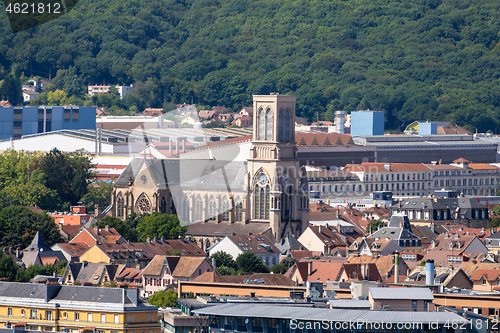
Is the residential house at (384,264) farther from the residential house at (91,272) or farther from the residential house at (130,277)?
the residential house at (91,272)

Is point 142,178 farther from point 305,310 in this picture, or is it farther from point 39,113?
point 39,113

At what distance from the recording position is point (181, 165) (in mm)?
98875

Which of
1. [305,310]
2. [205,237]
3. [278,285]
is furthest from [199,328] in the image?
[205,237]

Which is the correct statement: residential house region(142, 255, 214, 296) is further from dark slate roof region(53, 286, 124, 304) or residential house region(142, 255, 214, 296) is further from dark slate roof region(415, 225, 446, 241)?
dark slate roof region(415, 225, 446, 241)

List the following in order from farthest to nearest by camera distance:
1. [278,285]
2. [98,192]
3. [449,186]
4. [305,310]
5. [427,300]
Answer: [449,186], [98,192], [278,285], [427,300], [305,310]

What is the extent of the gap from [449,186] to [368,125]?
146 feet

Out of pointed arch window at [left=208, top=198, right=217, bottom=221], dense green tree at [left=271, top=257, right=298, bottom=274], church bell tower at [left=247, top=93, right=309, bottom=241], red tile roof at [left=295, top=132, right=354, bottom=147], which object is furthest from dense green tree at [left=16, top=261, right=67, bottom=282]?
red tile roof at [left=295, top=132, right=354, bottom=147]

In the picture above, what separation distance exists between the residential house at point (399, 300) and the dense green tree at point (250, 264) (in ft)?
97.6

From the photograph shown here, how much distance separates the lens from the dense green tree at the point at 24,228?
261 feet

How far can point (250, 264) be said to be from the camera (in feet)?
242

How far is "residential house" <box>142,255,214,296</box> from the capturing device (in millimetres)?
65188

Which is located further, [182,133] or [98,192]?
[182,133]

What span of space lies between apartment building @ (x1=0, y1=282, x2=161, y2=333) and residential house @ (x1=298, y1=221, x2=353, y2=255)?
37.9m

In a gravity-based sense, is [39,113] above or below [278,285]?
above
